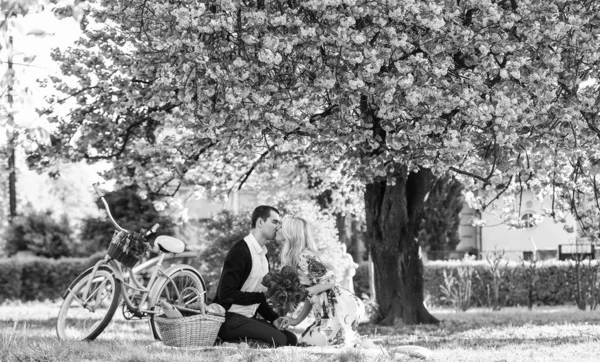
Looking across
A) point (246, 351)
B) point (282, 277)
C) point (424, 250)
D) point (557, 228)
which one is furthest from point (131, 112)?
point (557, 228)

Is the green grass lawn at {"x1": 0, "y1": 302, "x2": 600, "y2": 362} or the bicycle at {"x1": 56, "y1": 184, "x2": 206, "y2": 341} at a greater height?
the bicycle at {"x1": 56, "y1": 184, "x2": 206, "y2": 341}

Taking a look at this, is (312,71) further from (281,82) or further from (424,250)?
(424,250)

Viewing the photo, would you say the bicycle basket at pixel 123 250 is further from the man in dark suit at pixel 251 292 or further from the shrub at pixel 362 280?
the shrub at pixel 362 280

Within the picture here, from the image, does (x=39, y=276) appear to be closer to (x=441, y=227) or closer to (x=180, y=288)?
(x=441, y=227)

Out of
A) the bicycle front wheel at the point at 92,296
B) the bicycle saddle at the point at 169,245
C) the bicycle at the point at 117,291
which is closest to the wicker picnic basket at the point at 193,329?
the bicycle at the point at 117,291

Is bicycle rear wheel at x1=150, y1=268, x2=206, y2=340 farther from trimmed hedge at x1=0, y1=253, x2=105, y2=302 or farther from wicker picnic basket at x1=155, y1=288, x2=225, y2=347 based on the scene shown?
trimmed hedge at x1=0, y1=253, x2=105, y2=302

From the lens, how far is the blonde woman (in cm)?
845

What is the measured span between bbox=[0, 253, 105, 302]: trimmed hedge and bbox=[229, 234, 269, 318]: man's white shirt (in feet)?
54.6

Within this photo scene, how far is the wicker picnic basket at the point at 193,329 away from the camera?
8195 millimetres

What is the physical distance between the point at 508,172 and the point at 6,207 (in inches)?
2021

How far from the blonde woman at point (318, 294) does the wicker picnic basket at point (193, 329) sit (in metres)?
0.75

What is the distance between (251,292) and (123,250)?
6.08ft

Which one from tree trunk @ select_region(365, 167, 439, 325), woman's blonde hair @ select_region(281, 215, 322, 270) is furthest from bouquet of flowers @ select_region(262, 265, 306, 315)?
tree trunk @ select_region(365, 167, 439, 325)

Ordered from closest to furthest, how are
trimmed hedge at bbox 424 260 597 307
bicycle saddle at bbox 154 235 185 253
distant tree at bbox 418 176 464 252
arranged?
bicycle saddle at bbox 154 235 185 253, trimmed hedge at bbox 424 260 597 307, distant tree at bbox 418 176 464 252
